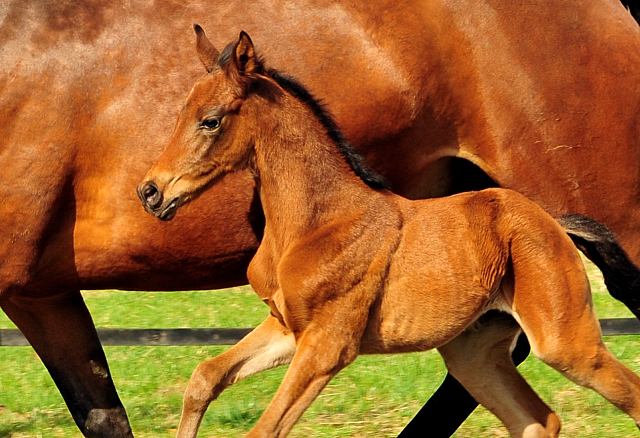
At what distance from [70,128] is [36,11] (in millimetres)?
477

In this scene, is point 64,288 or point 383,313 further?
point 64,288

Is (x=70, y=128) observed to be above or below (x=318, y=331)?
above

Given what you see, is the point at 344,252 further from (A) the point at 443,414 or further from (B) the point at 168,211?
(A) the point at 443,414

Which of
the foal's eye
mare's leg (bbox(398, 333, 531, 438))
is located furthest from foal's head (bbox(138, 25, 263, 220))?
mare's leg (bbox(398, 333, 531, 438))

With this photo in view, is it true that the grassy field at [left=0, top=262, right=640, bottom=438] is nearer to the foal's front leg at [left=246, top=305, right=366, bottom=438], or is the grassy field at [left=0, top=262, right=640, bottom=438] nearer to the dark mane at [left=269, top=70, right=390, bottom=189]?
the foal's front leg at [left=246, top=305, right=366, bottom=438]

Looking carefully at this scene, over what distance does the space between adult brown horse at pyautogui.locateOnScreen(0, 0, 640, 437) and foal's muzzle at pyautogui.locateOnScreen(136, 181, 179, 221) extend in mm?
352

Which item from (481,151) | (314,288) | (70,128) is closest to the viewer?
(314,288)

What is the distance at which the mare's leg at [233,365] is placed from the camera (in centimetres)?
373

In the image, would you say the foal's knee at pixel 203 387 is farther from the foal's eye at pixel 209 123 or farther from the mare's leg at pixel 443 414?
the mare's leg at pixel 443 414

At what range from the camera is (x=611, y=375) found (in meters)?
3.62

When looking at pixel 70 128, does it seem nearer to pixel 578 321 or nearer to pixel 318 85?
pixel 318 85

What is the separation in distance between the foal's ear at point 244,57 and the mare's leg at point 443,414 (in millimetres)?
1695

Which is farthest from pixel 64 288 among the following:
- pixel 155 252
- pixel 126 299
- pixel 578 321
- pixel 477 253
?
pixel 126 299

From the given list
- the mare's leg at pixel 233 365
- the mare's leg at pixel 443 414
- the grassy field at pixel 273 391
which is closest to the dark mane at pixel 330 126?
the mare's leg at pixel 233 365
